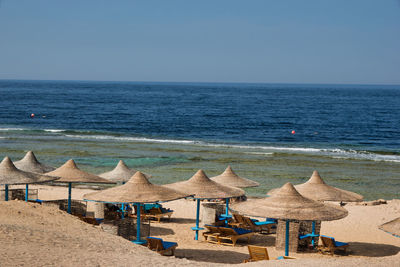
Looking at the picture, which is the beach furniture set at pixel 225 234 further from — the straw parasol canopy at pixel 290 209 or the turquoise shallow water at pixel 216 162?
the turquoise shallow water at pixel 216 162

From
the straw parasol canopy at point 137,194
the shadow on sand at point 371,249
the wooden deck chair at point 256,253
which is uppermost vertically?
the straw parasol canopy at point 137,194

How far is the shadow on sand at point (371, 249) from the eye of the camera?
13.6 meters

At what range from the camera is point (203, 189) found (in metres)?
14.7

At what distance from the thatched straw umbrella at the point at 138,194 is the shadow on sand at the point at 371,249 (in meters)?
5.03

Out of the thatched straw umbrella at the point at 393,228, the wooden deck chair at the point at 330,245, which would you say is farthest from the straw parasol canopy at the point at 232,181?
the thatched straw umbrella at the point at 393,228

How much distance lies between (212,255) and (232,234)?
1.35 meters

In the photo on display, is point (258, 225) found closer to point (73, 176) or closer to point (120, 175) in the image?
point (120, 175)

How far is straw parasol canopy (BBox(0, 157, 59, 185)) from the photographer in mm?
15095

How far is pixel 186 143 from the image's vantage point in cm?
4297

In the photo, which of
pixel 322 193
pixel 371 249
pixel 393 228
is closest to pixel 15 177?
pixel 322 193

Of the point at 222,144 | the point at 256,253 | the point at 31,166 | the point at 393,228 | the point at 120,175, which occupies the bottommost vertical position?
the point at 222,144

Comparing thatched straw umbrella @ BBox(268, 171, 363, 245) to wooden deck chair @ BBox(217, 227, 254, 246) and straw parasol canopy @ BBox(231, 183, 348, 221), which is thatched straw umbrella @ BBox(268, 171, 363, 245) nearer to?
wooden deck chair @ BBox(217, 227, 254, 246)

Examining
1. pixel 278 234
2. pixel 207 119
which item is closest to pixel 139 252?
pixel 278 234

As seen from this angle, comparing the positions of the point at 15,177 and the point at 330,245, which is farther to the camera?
the point at 15,177
